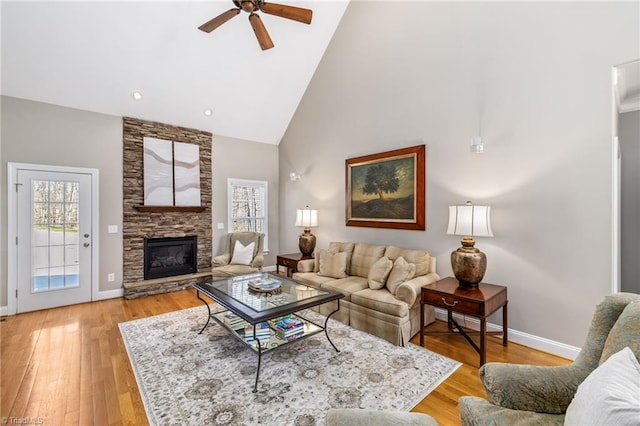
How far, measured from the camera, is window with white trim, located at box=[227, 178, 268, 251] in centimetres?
579

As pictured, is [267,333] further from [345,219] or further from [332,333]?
[345,219]

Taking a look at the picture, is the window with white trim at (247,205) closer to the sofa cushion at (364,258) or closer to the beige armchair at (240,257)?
the beige armchair at (240,257)

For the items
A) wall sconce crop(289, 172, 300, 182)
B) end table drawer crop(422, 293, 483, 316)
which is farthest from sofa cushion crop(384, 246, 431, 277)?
wall sconce crop(289, 172, 300, 182)

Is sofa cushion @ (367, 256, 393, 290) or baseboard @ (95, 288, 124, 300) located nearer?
sofa cushion @ (367, 256, 393, 290)

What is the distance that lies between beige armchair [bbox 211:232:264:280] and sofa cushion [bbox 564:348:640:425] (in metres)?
4.31

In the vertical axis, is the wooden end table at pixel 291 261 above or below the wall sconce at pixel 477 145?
below

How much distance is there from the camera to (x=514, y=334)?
116 inches

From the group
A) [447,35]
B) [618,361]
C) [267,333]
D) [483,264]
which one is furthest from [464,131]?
[267,333]

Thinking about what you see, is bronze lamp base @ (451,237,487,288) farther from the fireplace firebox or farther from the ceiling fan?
the fireplace firebox

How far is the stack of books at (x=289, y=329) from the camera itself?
254 centimetres

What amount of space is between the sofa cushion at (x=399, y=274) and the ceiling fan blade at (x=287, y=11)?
288 cm

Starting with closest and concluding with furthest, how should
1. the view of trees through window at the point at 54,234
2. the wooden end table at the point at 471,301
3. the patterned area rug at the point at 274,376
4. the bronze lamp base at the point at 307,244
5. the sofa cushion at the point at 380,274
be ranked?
the patterned area rug at the point at 274,376 < the wooden end table at the point at 471,301 < the sofa cushion at the point at 380,274 < the view of trees through window at the point at 54,234 < the bronze lamp base at the point at 307,244

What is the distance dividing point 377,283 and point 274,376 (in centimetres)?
153

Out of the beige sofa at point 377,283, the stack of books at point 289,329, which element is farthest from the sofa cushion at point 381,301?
the stack of books at point 289,329
